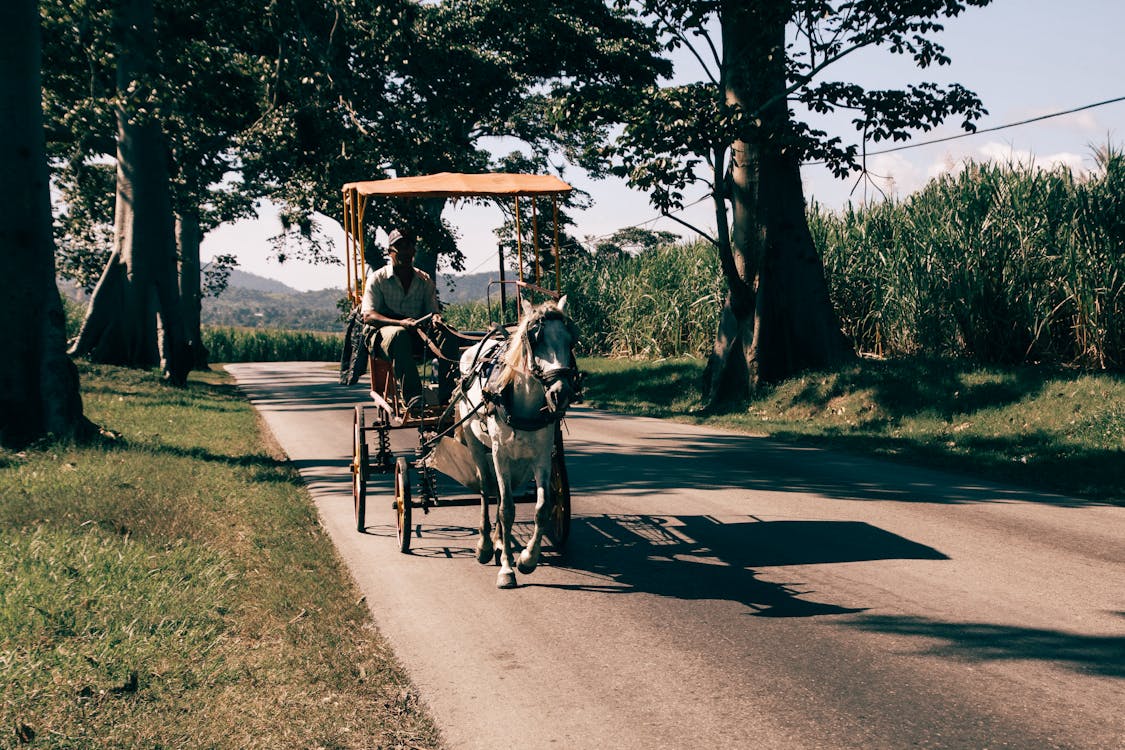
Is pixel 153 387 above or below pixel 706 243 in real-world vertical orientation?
below

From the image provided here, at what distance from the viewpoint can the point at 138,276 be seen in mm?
24156

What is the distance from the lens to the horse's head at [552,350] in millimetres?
6164

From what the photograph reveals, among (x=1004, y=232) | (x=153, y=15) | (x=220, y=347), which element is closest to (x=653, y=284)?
(x=1004, y=232)

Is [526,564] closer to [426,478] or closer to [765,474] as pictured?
[426,478]

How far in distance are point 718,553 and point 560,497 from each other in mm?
1339

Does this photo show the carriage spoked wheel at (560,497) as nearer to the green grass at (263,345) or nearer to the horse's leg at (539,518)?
the horse's leg at (539,518)

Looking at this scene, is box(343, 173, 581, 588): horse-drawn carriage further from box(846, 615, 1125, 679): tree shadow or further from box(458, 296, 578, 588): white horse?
box(846, 615, 1125, 679): tree shadow

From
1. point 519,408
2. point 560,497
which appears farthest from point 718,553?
point 519,408

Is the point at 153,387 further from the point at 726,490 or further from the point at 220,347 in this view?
the point at 220,347

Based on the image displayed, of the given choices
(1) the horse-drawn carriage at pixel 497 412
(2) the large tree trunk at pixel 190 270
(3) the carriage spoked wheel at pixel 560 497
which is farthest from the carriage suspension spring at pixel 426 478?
(2) the large tree trunk at pixel 190 270

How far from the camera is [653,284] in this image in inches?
1084

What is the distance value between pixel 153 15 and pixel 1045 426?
64.5 ft

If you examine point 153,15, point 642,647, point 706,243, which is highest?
point 153,15

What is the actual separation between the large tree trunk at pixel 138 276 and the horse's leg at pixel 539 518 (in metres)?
19.4
